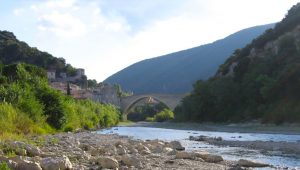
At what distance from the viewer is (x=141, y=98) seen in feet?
481

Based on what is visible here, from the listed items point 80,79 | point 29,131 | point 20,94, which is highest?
point 80,79

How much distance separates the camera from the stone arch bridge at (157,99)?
137500 millimetres

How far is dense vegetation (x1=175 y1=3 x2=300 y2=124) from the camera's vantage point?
61094 mm

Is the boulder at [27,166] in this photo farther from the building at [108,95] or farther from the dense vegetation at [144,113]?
the dense vegetation at [144,113]

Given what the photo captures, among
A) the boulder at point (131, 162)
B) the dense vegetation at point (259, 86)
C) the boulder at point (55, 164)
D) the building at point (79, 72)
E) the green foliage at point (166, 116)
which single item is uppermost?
the building at point (79, 72)

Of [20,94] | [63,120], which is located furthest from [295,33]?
[20,94]

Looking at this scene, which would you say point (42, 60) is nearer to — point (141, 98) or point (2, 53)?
point (2, 53)

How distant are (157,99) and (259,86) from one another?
235ft

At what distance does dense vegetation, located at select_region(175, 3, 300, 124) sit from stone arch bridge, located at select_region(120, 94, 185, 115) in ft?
107

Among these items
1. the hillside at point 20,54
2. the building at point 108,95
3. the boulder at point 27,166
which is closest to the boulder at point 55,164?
the boulder at point 27,166

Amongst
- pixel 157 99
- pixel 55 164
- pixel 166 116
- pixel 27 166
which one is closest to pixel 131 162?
pixel 55 164

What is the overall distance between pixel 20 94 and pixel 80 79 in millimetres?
139211

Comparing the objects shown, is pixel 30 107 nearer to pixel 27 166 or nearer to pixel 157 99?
Result: pixel 27 166

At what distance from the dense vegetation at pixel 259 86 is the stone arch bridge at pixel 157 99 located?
32675mm
